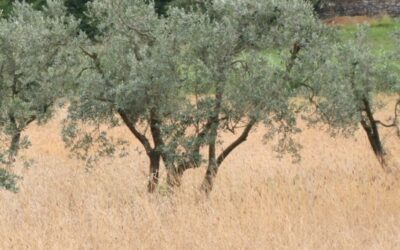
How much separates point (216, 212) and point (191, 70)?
2457 mm

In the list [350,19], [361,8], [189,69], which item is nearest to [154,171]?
[189,69]

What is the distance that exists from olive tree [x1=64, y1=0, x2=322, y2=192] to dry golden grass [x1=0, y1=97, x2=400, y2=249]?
3.37 ft

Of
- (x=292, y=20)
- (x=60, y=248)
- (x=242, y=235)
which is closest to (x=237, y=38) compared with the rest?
(x=292, y=20)

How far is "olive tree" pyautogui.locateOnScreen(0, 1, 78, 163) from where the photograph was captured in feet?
34.7

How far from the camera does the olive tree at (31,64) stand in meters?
10.6

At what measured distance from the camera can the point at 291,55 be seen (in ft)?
34.1

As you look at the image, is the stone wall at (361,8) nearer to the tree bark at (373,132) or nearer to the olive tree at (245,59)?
the tree bark at (373,132)

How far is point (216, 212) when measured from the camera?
872cm

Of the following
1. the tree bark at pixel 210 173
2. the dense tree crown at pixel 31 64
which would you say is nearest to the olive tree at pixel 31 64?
the dense tree crown at pixel 31 64

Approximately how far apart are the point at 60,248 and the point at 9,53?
6.30 m

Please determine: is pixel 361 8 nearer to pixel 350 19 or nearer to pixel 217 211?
pixel 350 19

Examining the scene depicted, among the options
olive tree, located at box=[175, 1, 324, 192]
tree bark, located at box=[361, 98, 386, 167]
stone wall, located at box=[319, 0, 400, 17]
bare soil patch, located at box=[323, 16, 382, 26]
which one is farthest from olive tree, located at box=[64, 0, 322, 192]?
stone wall, located at box=[319, 0, 400, 17]

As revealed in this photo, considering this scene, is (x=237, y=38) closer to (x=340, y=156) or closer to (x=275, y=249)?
(x=275, y=249)

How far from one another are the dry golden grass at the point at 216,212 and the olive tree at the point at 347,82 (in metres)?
1.07
